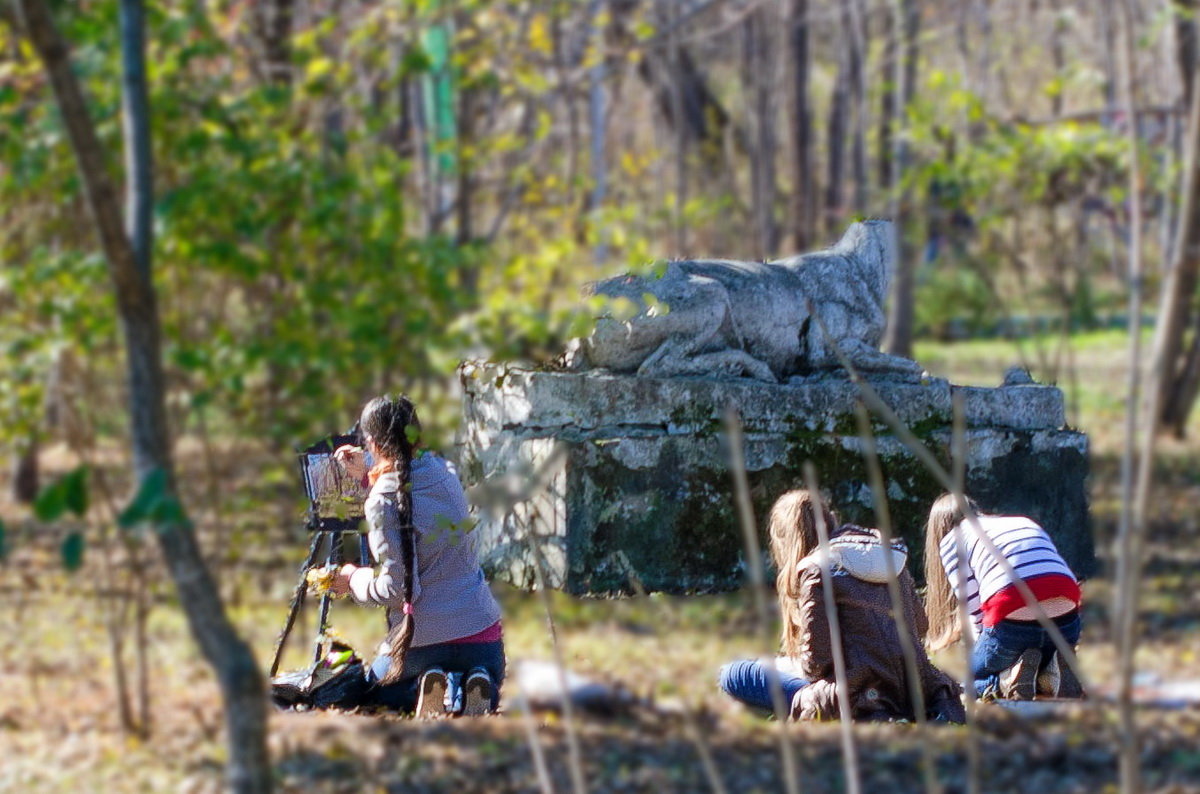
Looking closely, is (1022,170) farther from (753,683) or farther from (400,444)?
(400,444)

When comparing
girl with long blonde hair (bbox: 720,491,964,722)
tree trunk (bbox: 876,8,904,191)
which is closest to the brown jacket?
girl with long blonde hair (bbox: 720,491,964,722)

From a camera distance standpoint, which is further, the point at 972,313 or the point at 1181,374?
the point at 972,313

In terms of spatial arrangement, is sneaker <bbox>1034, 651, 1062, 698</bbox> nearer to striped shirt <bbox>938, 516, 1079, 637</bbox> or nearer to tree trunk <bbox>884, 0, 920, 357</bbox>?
striped shirt <bbox>938, 516, 1079, 637</bbox>

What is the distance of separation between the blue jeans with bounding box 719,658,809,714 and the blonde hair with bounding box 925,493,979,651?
311 millimetres

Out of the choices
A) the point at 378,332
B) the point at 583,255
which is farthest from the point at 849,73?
the point at 378,332

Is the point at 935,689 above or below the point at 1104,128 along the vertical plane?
below

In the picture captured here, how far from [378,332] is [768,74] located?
10.2m

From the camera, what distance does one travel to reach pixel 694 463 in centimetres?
282

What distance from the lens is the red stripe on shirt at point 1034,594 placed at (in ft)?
8.83

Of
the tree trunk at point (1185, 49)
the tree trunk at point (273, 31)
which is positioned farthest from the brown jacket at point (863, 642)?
the tree trunk at point (1185, 49)

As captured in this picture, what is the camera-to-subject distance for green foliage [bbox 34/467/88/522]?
6.14 ft

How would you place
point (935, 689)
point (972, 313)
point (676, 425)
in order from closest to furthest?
point (676, 425) < point (935, 689) < point (972, 313)

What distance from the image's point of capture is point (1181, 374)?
1437cm

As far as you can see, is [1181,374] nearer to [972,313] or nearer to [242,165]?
[972,313]
